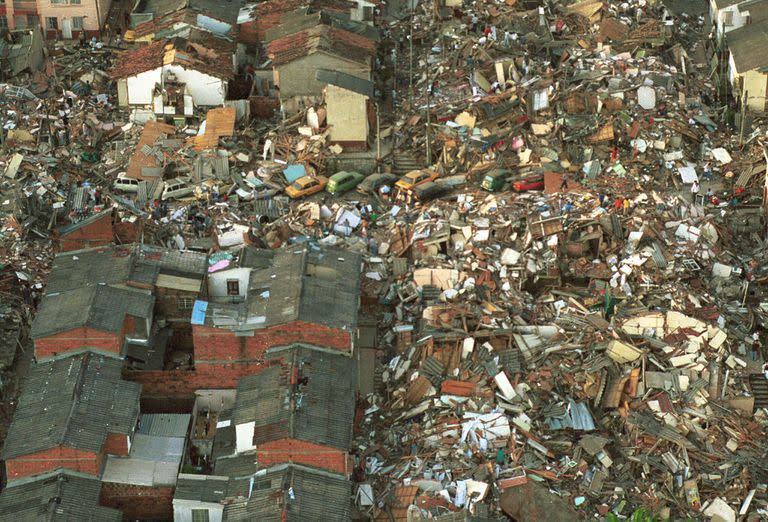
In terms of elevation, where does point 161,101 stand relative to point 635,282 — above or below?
above

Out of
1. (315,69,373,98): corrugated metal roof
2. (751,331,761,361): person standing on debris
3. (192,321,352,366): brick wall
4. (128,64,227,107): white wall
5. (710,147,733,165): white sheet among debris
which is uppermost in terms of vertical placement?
(128,64,227,107): white wall

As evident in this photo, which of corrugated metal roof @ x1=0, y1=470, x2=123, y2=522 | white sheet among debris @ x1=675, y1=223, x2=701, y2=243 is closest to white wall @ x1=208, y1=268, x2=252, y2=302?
corrugated metal roof @ x1=0, y1=470, x2=123, y2=522

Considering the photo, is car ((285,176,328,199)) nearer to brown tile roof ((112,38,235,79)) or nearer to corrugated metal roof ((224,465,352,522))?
brown tile roof ((112,38,235,79))

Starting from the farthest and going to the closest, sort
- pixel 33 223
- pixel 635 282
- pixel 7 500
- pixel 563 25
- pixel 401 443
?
pixel 563 25
pixel 33 223
pixel 635 282
pixel 401 443
pixel 7 500

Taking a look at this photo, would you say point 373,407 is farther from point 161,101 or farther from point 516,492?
point 161,101

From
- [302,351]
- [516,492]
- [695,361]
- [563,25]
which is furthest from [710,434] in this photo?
[563,25]

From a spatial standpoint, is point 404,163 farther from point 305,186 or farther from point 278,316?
point 278,316
